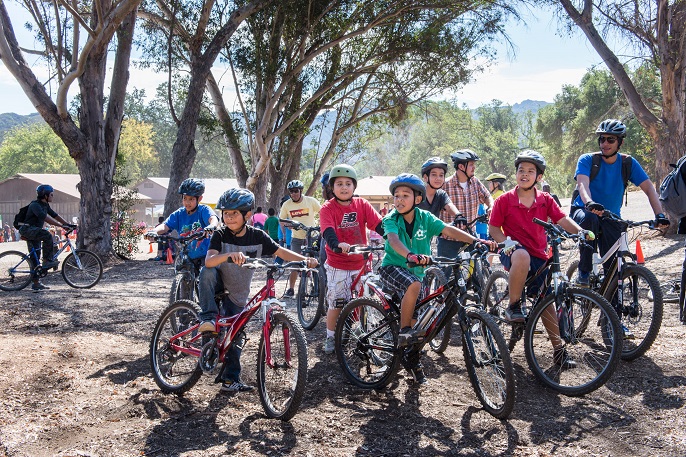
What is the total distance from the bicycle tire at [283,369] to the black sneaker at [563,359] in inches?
86.8

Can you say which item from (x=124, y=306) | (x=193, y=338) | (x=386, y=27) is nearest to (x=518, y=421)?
(x=193, y=338)

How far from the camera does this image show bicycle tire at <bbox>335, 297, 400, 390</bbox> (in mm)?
5270

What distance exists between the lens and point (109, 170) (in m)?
18.1

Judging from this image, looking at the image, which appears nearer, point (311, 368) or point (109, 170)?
point (311, 368)

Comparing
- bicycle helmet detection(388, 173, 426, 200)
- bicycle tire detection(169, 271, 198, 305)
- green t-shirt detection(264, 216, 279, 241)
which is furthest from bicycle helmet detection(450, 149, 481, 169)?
green t-shirt detection(264, 216, 279, 241)

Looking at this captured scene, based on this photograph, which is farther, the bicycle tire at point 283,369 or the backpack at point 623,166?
the backpack at point 623,166

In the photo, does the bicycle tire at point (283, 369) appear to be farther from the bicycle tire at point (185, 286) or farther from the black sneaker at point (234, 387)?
the bicycle tire at point (185, 286)

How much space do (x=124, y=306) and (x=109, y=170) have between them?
29.9 ft

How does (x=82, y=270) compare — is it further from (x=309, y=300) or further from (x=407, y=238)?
(x=407, y=238)

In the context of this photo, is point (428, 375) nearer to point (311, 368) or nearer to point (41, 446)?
point (311, 368)

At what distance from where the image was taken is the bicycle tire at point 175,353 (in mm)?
5309

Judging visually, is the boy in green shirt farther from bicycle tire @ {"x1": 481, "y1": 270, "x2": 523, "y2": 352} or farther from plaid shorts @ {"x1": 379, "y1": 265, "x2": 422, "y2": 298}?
bicycle tire @ {"x1": 481, "y1": 270, "x2": 523, "y2": 352}

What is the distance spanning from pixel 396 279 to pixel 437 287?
1.24m

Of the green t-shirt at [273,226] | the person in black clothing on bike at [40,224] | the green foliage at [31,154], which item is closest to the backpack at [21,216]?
the person in black clothing on bike at [40,224]
